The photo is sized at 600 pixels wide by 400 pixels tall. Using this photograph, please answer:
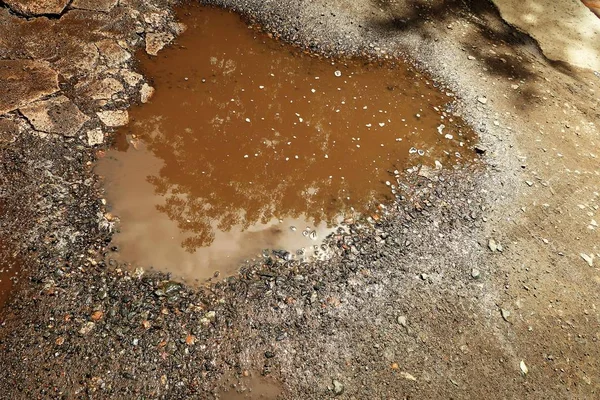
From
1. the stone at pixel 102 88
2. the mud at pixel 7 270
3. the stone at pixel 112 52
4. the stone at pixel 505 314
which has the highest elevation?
the stone at pixel 505 314

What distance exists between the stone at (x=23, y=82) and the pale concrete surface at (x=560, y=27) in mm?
4954

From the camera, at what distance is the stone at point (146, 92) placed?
3256mm

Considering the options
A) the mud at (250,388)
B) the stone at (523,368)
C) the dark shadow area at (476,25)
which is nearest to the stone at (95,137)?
the mud at (250,388)

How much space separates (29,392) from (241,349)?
1.03 m

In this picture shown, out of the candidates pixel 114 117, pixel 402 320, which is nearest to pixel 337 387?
pixel 402 320

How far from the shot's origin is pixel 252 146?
124 inches

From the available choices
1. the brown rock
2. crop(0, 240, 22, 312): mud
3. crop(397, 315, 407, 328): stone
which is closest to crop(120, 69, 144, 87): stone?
crop(0, 240, 22, 312): mud

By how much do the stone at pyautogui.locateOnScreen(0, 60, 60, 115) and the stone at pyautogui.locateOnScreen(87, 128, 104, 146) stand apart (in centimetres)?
52

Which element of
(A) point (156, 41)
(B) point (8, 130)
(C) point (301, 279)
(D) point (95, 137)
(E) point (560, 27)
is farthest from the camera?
(E) point (560, 27)

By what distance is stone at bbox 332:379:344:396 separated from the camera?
2141 mm

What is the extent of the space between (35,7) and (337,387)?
13.2 ft

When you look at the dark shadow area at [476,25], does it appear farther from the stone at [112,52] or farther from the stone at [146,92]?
the stone at [112,52]

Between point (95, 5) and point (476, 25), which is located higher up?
point (476, 25)

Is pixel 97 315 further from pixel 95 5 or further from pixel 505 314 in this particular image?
pixel 95 5
